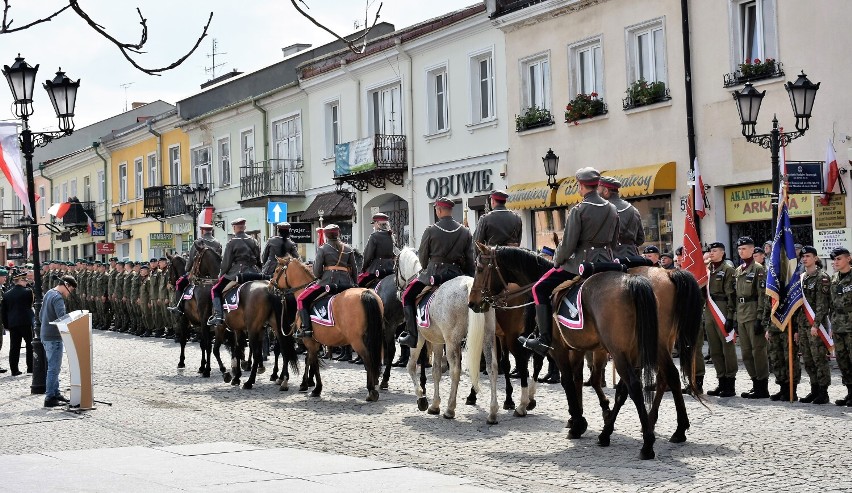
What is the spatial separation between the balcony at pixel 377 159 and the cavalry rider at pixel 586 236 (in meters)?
20.9

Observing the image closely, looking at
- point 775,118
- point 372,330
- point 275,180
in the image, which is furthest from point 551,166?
point 275,180

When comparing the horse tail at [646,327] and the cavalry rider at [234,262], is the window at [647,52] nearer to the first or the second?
the cavalry rider at [234,262]

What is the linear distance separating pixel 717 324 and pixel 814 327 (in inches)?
61.3

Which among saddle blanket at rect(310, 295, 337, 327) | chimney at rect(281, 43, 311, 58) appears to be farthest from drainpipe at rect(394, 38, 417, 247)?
saddle blanket at rect(310, 295, 337, 327)

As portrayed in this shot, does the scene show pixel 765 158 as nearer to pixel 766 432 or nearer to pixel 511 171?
pixel 511 171

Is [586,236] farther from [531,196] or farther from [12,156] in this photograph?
[531,196]

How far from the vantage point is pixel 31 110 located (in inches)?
687

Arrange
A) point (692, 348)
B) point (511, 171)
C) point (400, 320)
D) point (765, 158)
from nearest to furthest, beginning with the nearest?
point (692, 348) → point (400, 320) → point (765, 158) → point (511, 171)

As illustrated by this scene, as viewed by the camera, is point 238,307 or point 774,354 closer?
point 774,354

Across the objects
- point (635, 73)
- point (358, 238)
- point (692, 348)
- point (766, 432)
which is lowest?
point (766, 432)

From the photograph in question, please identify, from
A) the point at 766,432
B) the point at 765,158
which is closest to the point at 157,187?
the point at 765,158

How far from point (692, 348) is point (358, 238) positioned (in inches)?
971

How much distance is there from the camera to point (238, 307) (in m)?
18.7

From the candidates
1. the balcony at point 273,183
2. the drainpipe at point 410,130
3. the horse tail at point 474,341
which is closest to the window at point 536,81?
the drainpipe at point 410,130
